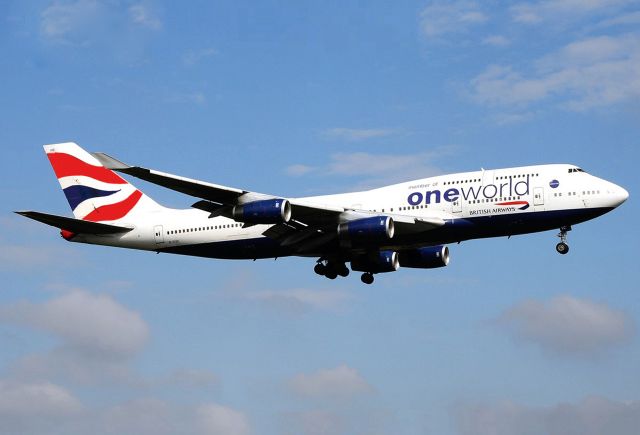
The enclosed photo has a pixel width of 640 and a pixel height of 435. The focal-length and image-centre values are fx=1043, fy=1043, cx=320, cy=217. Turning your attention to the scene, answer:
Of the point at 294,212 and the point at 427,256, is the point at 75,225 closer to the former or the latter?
the point at 294,212

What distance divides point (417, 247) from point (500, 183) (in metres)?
5.18

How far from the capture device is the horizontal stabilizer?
49000 millimetres

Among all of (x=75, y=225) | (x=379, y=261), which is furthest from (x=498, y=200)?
(x=75, y=225)

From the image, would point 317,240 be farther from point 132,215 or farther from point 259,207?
point 132,215

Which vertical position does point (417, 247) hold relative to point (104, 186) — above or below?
below

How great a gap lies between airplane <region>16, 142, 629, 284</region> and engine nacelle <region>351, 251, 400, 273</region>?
51 millimetres

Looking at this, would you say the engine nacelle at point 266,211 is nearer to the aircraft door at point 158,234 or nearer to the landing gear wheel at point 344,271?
the landing gear wheel at point 344,271

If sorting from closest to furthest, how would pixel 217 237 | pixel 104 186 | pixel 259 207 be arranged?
1. pixel 259 207
2. pixel 217 237
3. pixel 104 186

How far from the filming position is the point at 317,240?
161 feet

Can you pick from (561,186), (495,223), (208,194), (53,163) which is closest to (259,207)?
(208,194)

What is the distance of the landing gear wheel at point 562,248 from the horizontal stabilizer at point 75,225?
70.4 ft

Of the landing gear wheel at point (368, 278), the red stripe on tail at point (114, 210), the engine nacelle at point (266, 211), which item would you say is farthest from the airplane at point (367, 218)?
the red stripe on tail at point (114, 210)

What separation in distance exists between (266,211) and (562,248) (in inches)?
532

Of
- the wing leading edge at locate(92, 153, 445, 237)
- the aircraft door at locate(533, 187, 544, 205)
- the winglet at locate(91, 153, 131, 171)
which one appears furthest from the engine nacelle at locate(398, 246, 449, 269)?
the winglet at locate(91, 153, 131, 171)
